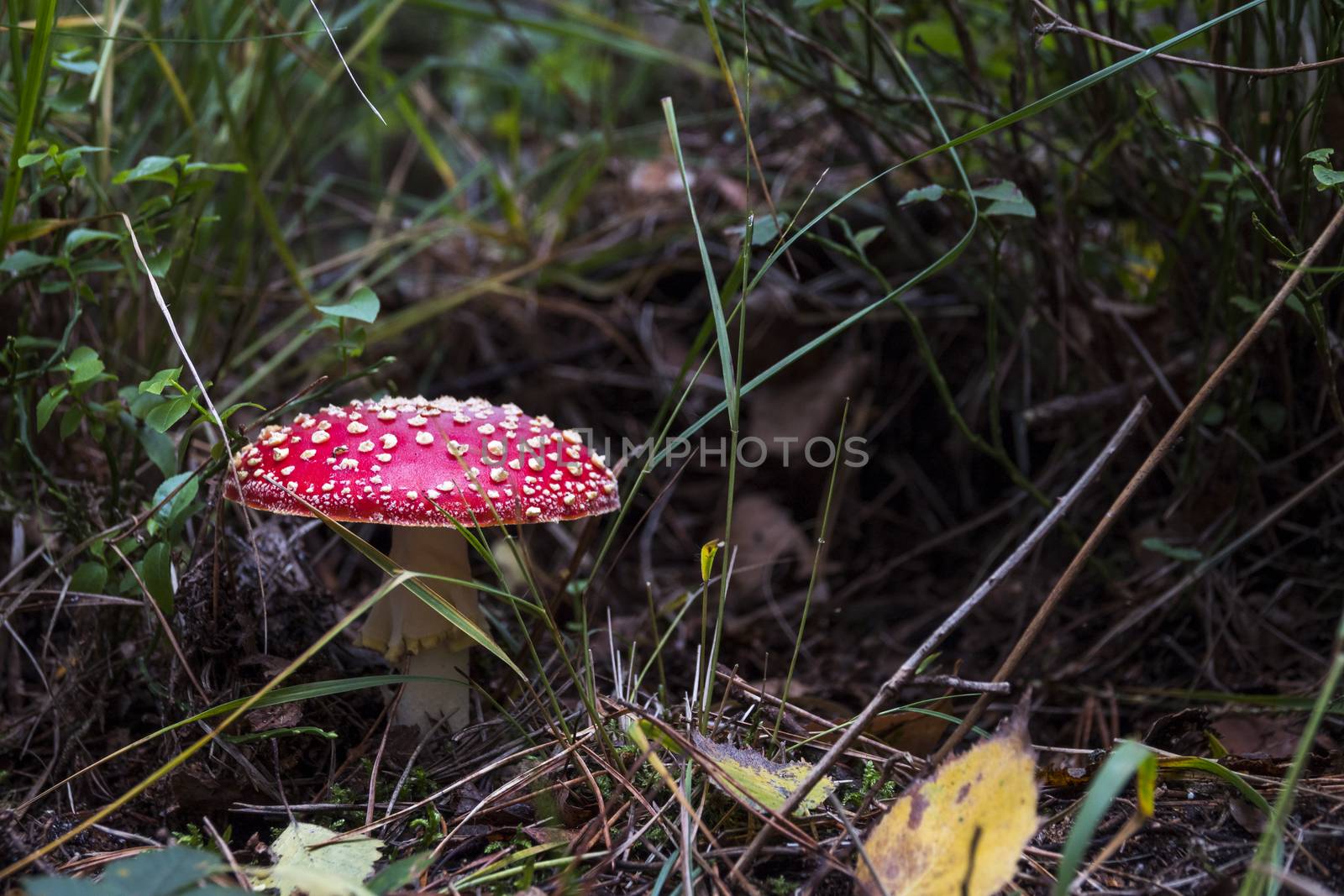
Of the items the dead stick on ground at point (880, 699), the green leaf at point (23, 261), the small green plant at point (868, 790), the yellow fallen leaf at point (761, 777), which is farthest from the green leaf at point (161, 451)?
the small green plant at point (868, 790)

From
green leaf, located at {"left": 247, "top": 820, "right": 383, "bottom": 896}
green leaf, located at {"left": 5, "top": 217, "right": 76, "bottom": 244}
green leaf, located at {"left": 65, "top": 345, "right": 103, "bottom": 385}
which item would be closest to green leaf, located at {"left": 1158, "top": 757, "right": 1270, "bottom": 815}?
green leaf, located at {"left": 247, "top": 820, "right": 383, "bottom": 896}

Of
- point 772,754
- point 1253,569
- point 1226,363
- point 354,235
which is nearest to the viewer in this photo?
point 1226,363

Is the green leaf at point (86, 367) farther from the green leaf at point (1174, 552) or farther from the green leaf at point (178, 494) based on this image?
the green leaf at point (1174, 552)

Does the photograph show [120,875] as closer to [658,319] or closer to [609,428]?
[609,428]

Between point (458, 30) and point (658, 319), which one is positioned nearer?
point (658, 319)

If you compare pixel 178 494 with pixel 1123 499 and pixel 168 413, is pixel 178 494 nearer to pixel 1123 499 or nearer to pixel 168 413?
pixel 168 413

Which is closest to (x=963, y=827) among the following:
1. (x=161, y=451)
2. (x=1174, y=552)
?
(x=1174, y=552)

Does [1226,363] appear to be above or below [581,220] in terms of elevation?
above

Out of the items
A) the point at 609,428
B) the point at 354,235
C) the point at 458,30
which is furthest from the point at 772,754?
the point at 458,30
